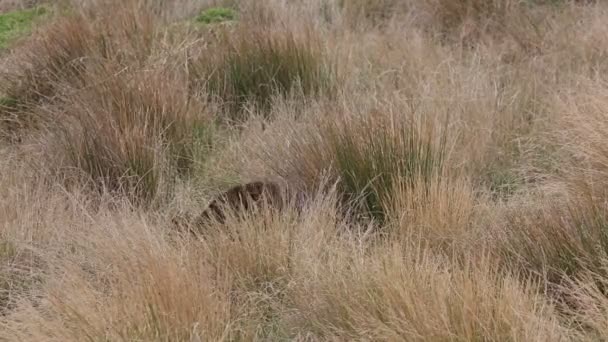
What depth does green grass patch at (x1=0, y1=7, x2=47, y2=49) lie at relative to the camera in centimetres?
709

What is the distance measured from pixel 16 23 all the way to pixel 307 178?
558cm

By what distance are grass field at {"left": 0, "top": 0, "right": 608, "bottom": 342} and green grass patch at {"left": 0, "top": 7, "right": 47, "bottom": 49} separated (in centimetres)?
91

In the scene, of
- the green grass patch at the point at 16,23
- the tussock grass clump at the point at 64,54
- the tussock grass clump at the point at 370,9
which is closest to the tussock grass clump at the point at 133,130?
the tussock grass clump at the point at 64,54

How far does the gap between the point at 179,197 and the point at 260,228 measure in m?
0.90

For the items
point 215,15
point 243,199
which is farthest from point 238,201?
point 215,15

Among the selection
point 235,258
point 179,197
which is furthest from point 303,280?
point 179,197

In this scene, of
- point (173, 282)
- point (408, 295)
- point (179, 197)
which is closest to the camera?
point (408, 295)

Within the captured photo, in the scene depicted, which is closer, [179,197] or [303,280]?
[303,280]

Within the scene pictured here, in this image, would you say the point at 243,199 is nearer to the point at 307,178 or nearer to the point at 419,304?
the point at 307,178

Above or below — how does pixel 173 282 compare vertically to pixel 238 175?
above

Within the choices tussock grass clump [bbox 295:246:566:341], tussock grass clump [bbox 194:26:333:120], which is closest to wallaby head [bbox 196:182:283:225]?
tussock grass clump [bbox 295:246:566:341]

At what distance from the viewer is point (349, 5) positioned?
24.9ft

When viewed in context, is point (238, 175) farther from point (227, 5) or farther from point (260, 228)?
point (227, 5)

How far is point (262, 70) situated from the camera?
17.5ft
